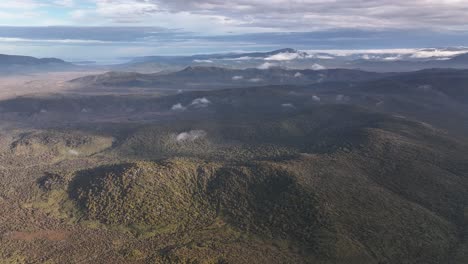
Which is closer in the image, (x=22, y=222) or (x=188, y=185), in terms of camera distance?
(x=22, y=222)

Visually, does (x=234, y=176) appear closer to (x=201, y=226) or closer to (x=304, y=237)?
(x=201, y=226)

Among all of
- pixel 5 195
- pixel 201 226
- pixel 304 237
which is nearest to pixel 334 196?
pixel 304 237

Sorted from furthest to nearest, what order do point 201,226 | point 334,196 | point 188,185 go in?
point 188,185 < point 334,196 < point 201,226

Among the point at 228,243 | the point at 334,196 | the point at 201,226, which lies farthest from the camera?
the point at 334,196

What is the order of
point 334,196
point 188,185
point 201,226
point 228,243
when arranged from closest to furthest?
point 228,243, point 201,226, point 334,196, point 188,185

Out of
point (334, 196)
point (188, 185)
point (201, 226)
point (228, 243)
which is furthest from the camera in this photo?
point (188, 185)

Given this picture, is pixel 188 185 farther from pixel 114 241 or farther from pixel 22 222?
pixel 22 222

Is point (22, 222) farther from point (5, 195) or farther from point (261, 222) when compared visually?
point (261, 222)

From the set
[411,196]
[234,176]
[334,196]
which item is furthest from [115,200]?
[411,196]

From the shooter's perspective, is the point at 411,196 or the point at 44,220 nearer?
the point at 44,220
